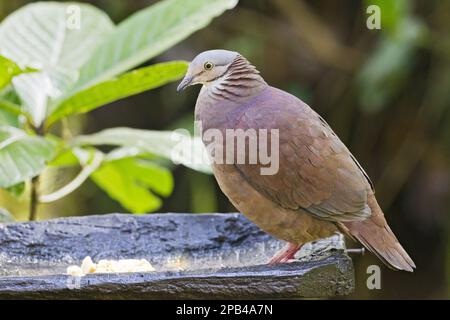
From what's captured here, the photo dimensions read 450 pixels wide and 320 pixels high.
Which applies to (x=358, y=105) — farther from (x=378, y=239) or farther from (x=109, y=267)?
(x=109, y=267)

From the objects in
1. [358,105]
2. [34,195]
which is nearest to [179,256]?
[34,195]

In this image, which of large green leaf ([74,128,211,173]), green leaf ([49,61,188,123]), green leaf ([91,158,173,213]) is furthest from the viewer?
green leaf ([91,158,173,213])

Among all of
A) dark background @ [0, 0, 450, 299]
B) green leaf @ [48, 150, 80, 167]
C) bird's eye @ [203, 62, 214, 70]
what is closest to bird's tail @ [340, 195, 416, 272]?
bird's eye @ [203, 62, 214, 70]

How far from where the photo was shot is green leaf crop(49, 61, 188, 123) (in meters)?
2.32

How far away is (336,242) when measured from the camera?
6.90 ft

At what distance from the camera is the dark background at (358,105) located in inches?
180

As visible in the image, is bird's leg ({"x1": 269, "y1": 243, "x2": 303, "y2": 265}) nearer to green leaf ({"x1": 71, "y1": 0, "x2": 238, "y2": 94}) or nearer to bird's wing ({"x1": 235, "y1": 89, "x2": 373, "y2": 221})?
bird's wing ({"x1": 235, "y1": 89, "x2": 373, "y2": 221})

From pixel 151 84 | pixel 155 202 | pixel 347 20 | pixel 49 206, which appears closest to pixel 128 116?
pixel 49 206

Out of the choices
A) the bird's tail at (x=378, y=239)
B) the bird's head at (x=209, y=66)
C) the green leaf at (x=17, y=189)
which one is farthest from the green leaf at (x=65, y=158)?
the bird's tail at (x=378, y=239)

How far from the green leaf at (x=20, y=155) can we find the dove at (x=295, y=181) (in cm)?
47

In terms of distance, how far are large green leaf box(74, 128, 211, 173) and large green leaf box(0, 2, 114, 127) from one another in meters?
0.18

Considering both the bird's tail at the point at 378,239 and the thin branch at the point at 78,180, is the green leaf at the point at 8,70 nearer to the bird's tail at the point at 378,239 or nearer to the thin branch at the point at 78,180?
the thin branch at the point at 78,180

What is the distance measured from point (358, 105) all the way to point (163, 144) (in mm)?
2415

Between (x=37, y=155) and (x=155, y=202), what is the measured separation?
2.13 ft
